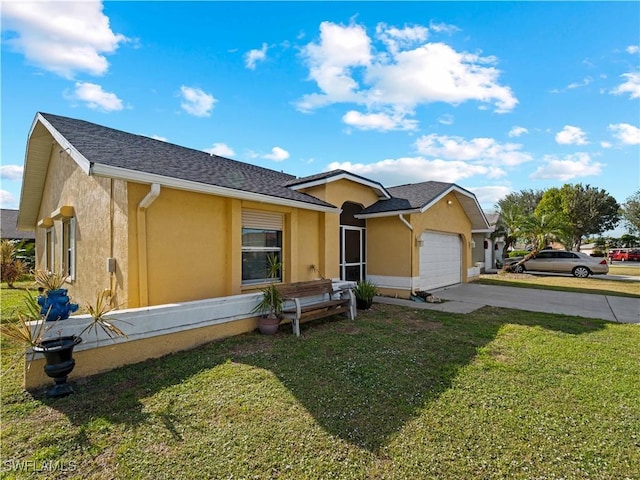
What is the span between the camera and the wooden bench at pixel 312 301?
7.01 m

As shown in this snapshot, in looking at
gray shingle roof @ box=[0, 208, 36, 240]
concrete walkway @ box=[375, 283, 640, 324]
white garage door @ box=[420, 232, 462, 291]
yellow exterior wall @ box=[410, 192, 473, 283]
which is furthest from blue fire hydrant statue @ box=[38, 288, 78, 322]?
gray shingle roof @ box=[0, 208, 36, 240]

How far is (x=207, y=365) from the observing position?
5.11 metres

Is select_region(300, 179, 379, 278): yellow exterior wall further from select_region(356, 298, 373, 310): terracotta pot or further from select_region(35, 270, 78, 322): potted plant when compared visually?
select_region(35, 270, 78, 322): potted plant

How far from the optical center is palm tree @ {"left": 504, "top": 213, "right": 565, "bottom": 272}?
2206 centimetres

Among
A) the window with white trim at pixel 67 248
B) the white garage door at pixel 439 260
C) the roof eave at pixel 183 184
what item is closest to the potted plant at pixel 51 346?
the roof eave at pixel 183 184

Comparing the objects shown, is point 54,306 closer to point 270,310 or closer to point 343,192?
point 270,310

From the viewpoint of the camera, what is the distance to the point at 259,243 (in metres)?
8.55

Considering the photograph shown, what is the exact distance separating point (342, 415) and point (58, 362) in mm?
3833

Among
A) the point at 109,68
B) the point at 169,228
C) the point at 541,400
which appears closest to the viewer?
the point at 541,400

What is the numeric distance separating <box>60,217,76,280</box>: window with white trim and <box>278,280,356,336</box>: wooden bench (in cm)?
688

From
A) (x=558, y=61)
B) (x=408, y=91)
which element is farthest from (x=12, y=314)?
(x=558, y=61)

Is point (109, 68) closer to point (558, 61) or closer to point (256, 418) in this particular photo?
point (256, 418)

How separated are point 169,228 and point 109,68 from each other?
6154mm

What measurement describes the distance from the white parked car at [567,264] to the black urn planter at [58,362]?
85.3ft
